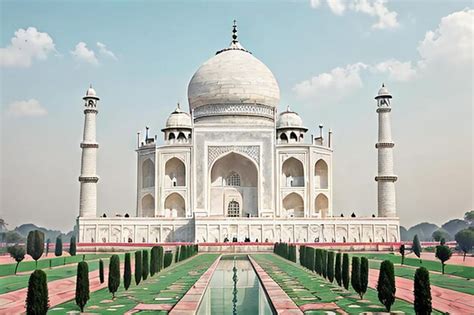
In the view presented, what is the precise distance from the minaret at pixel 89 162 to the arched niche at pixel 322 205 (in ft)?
27.8

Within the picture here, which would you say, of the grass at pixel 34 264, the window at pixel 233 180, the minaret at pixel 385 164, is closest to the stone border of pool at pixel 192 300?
the grass at pixel 34 264

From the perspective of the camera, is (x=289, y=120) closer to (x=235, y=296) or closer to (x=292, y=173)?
(x=292, y=173)

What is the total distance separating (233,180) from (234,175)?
8.0 inches

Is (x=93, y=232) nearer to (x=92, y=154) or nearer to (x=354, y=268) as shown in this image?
(x=92, y=154)

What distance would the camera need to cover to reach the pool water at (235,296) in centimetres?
727

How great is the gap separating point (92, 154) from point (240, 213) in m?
5.89

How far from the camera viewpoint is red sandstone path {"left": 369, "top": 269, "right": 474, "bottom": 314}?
7086mm

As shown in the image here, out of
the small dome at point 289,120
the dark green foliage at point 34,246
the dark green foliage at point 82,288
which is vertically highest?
the small dome at point 289,120

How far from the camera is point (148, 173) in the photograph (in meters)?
25.5

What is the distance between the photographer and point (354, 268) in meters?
8.01

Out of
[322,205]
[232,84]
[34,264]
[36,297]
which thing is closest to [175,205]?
[232,84]

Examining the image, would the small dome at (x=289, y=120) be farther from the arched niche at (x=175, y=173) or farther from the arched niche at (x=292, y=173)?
the arched niche at (x=175, y=173)

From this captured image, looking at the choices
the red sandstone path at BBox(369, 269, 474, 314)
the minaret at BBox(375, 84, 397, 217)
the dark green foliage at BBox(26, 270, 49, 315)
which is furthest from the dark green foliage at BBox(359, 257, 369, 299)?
the minaret at BBox(375, 84, 397, 217)

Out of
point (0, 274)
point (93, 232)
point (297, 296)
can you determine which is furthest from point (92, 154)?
point (297, 296)
